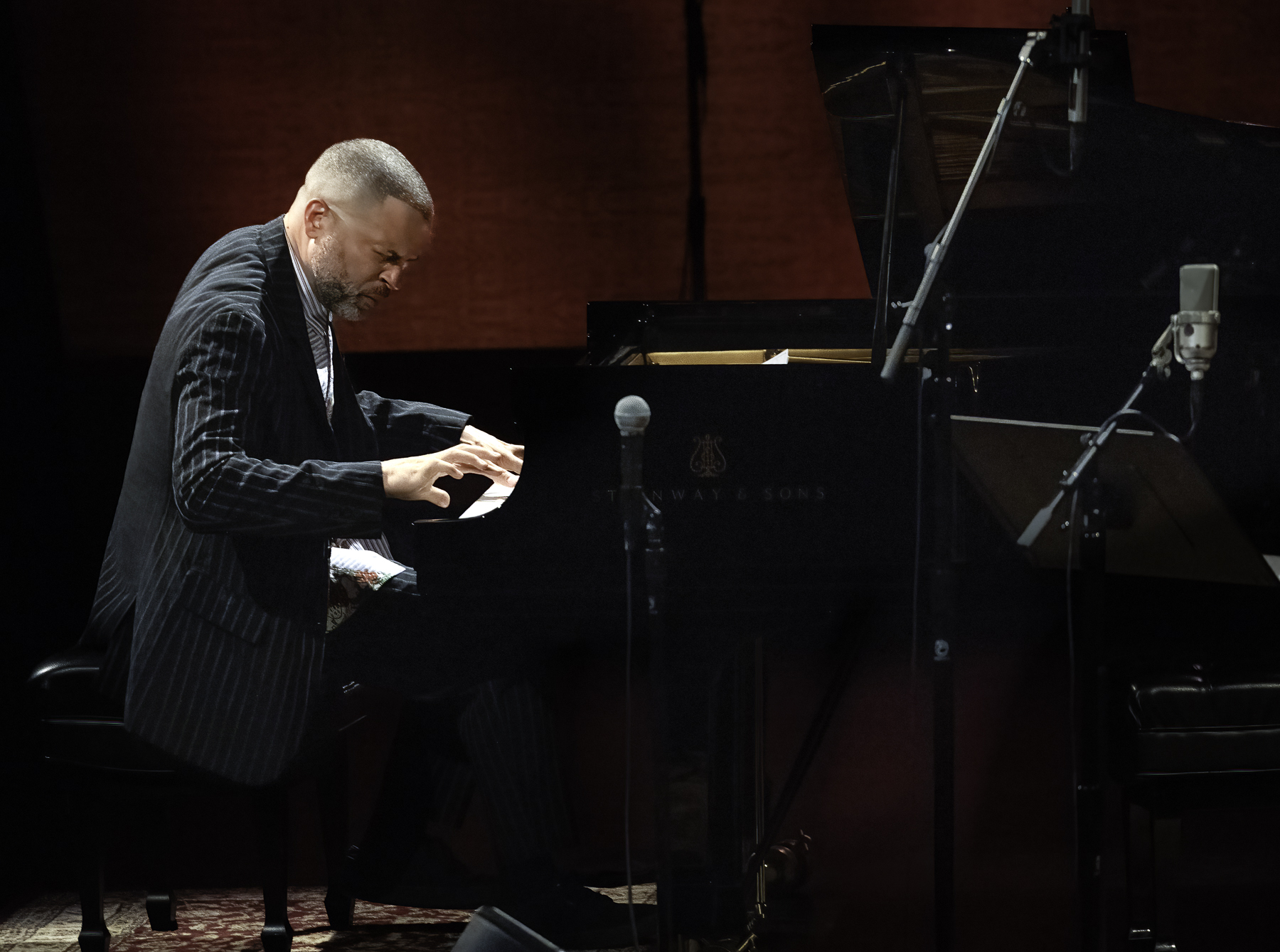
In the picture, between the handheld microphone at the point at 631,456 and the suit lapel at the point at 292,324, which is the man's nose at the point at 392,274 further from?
the handheld microphone at the point at 631,456

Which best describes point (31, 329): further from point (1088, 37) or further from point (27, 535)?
point (1088, 37)

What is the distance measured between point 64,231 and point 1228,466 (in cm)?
247

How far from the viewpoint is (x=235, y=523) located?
193 centimetres

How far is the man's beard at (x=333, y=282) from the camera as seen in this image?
7.26ft

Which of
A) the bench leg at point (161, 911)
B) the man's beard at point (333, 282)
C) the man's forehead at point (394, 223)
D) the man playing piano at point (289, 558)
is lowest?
the bench leg at point (161, 911)

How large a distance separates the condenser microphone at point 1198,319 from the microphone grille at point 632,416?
2.30 feet

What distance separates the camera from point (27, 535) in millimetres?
2762

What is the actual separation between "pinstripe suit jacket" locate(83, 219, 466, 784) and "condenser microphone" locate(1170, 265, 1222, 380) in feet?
3.78

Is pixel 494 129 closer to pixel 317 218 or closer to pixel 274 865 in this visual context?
pixel 317 218

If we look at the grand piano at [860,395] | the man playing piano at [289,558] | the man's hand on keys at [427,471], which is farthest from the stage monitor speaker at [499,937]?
the man's hand on keys at [427,471]

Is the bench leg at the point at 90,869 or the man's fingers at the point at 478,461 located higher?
the man's fingers at the point at 478,461

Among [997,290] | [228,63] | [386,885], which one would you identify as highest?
[228,63]

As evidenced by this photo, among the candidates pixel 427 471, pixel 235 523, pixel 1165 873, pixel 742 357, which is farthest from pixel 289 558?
pixel 1165 873

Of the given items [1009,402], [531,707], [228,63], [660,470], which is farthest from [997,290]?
[228,63]
